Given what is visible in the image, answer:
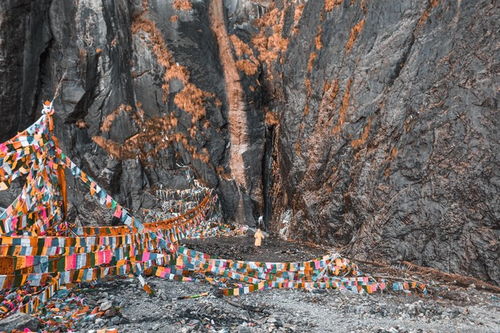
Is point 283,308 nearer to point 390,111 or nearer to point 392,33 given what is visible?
point 390,111

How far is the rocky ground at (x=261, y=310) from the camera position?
5652 millimetres

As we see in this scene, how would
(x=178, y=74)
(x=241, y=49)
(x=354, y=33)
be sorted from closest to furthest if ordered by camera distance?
(x=354, y=33)
(x=178, y=74)
(x=241, y=49)

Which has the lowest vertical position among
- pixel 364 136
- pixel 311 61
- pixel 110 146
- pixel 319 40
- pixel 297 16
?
pixel 364 136

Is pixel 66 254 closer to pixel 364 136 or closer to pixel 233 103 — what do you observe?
pixel 364 136

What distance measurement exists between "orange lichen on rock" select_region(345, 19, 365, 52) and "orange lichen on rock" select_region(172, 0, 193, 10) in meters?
12.5

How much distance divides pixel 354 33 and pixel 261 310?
1351 centimetres

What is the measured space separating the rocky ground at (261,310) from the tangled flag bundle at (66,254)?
0.34m

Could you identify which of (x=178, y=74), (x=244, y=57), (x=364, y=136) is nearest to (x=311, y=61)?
(x=244, y=57)

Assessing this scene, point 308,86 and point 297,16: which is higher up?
point 297,16

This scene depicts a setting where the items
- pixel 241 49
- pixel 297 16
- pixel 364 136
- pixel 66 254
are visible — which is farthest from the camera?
pixel 241 49

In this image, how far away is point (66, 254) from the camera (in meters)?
5.56

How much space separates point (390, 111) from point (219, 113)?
12.8 metres

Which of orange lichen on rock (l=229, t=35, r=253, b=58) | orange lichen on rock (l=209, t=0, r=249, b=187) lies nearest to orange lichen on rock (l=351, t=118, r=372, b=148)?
orange lichen on rock (l=209, t=0, r=249, b=187)

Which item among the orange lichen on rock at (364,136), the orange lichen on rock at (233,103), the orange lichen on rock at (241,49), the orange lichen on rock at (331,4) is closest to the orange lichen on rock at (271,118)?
the orange lichen on rock at (233,103)
